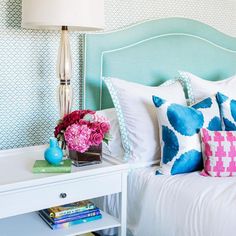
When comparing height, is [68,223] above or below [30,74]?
below

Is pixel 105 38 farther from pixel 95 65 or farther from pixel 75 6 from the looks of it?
pixel 75 6

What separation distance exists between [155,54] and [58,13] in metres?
0.83

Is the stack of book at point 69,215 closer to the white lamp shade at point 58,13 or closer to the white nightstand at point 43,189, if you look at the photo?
the white nightstand at point 43,189

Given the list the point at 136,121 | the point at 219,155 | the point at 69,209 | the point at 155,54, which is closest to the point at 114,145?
the point at 136,121

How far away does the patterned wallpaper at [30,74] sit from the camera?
6.67 ft

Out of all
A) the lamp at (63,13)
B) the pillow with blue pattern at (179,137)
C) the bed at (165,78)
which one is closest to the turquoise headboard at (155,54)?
the bed at (165,78)

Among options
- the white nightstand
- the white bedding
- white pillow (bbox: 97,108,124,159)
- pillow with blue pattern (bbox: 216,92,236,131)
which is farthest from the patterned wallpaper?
pillow with blue pattern (bbox: 216,92,236,131)

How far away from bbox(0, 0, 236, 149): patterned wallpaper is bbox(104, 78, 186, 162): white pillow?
1.16ft

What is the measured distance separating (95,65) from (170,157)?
705mm

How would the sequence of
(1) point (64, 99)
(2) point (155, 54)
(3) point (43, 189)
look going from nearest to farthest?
(3) point (43, 189), (1) point (64, 99), (2) point (155, 54)

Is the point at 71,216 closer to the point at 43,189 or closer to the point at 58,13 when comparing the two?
the point at 43,189

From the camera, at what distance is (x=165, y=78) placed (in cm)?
247

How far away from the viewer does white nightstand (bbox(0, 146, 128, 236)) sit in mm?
1522

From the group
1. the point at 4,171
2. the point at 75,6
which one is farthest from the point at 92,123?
the point at 75,6
